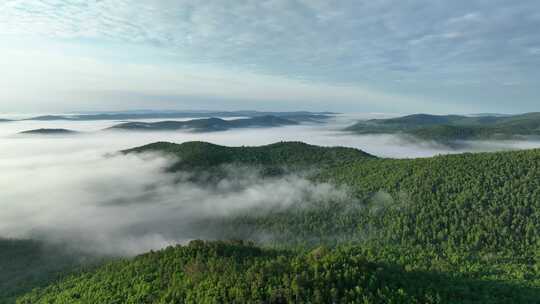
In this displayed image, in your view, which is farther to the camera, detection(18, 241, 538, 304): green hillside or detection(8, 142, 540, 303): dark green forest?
detection(8, 142, 540, 303): dark green forest

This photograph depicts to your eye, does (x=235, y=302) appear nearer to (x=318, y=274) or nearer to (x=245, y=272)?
(x=245, y=272)

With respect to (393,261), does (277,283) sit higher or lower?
higher

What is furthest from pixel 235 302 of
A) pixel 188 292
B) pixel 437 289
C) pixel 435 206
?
pixel 435 206

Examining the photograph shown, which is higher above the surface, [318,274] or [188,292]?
[318,274]

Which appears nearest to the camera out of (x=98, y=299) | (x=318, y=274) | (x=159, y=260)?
(x=318, y=274)

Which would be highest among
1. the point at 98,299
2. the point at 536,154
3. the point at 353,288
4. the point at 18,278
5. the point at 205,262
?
the point at 536,154

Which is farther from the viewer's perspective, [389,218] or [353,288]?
[389,218]

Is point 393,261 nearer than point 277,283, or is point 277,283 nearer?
point 277,283

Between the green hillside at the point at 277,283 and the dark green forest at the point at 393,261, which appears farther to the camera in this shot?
the dark green forest at the point at 393,261
